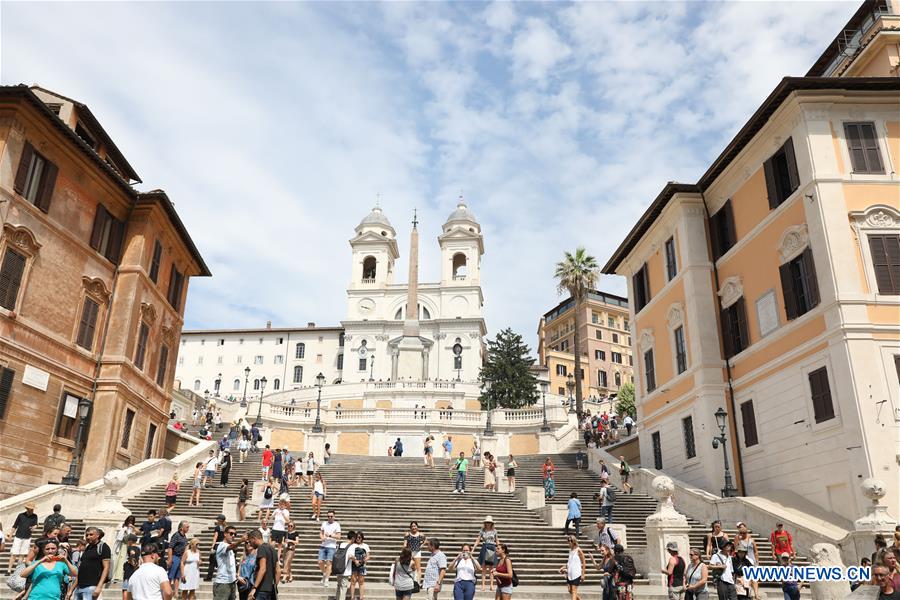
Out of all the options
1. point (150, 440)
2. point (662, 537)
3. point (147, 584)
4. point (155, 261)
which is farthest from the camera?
point (155, 261)

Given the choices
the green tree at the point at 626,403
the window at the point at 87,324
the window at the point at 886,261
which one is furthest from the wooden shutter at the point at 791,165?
the green tree at the point at 626,403

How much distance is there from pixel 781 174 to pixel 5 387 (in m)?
24.9

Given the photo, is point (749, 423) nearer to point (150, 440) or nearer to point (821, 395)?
point (821, 395)

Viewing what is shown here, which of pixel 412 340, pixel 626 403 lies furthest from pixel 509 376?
pixel 412 340

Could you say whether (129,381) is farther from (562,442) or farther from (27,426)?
(562,442)

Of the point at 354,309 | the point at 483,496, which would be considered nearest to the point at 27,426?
the point at 483,496

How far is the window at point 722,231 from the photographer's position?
24.0 metres

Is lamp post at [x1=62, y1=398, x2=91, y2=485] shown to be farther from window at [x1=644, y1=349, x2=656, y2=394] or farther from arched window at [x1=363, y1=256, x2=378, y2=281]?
arched window at [x1=363, y1=256, x2=378, y2=281]

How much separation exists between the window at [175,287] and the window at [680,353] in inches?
884

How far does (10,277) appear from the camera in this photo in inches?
807

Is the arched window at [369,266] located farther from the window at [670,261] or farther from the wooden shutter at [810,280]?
the wooden shutter at [810,280]

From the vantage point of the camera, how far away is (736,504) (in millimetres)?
18781

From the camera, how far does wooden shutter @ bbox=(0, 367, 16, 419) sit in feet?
64.6

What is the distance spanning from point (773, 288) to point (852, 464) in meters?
6.33
